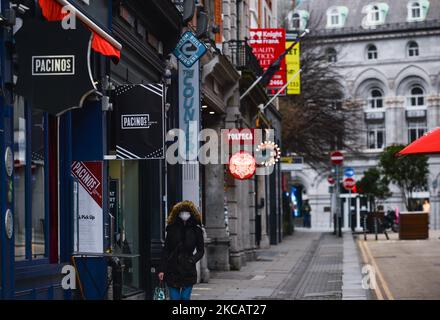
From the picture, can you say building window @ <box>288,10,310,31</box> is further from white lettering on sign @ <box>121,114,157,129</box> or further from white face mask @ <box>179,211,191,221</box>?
white face mask @ <box>179,211,191,221</box>

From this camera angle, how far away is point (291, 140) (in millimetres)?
51094

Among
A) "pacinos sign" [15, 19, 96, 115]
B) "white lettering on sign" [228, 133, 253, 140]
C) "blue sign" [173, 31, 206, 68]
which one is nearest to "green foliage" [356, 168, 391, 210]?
"white lettering on sign" [228, 133, 253, 140]

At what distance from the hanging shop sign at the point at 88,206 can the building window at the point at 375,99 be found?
3065 inches

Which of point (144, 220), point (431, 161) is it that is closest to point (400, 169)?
point (431, 161)

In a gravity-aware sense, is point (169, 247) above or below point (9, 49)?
below

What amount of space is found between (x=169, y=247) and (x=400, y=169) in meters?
45.2

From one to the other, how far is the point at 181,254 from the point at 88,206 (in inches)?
56.5

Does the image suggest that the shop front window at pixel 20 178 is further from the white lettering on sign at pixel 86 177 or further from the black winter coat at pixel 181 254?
the black winter coat at pixel 181 254

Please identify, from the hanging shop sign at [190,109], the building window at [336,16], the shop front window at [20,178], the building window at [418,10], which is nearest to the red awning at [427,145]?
the hanging shop sign at [190,109]

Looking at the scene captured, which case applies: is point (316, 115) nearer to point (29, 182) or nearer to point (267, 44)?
point (267, 44)

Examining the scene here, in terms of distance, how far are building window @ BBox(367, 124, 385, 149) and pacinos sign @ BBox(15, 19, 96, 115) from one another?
266 ft

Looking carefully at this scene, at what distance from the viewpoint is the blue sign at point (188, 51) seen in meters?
17.4

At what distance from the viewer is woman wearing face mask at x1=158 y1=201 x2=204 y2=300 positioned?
12.0m
